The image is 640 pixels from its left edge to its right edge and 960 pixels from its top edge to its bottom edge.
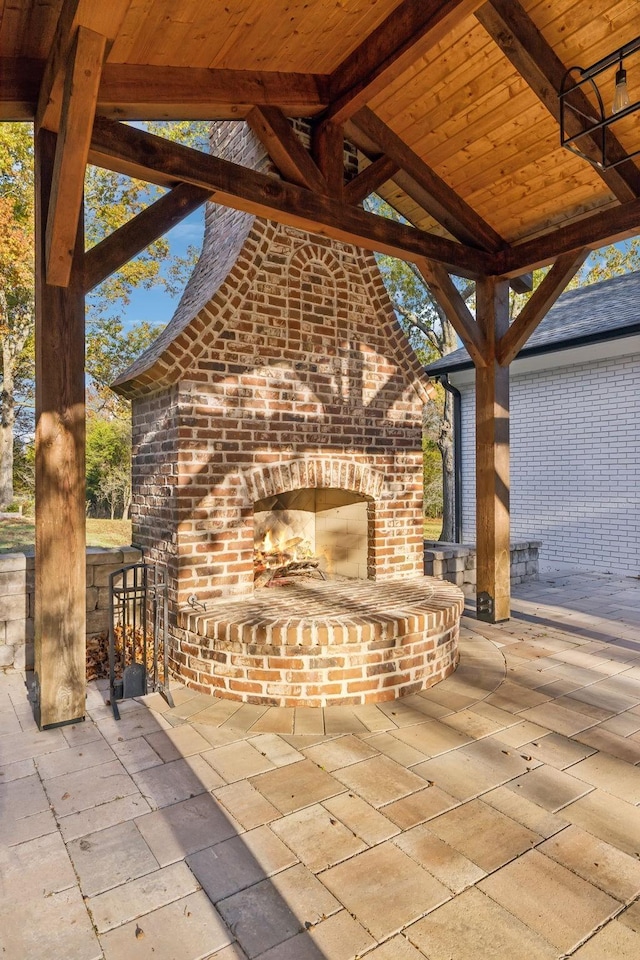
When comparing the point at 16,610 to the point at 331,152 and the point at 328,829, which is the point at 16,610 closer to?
the point at 328,829

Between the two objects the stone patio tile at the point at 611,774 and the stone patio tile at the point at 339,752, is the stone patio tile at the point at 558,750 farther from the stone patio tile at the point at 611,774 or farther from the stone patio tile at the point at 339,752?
the stone patio tile at the point at 339,752

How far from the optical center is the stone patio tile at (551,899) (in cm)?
173

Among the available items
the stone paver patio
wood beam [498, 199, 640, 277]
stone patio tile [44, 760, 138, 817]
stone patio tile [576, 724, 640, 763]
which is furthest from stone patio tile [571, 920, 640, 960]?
wood beam [498, 199, 640, 277]

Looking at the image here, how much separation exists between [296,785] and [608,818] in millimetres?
1329

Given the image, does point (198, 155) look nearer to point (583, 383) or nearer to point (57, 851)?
point (57, 851)

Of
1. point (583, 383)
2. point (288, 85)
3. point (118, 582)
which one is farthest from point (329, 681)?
point (583, 383)

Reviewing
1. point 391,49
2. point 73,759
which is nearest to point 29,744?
point 73,759

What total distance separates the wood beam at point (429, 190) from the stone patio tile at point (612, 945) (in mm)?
4847

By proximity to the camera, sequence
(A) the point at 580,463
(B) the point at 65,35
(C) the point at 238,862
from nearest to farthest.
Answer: (C) the point at 238,862, (B) the point at 65,35, (A) the point at 580,463

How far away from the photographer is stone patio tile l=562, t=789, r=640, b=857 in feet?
7.11

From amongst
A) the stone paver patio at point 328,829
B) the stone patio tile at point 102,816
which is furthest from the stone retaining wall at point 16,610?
the stone patio tile at point 102,816

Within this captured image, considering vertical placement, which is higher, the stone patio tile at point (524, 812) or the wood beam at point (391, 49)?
the wood beam at point (391, 49)

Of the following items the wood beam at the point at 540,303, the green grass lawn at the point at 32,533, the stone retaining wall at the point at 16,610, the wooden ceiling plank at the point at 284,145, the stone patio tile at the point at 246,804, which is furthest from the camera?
the green grass lawn at the point at 32,533

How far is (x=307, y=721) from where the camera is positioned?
126 inches
